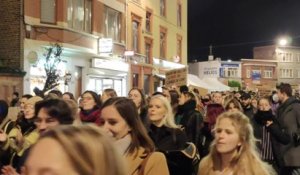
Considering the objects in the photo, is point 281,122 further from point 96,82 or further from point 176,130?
point 96,82

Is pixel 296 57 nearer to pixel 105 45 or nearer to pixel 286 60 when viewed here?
pixel 286 60

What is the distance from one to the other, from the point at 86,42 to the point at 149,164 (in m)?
19.9

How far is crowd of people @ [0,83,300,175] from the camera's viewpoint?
1622mm

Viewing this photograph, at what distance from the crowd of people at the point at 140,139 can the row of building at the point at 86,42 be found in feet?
40.1

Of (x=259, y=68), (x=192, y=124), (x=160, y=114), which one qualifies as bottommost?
(x=192, y=124)

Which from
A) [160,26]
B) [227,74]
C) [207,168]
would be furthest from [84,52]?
[227,74]

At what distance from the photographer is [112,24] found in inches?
1067

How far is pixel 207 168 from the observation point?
4.40 meters

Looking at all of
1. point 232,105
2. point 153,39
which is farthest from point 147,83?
point 232,105

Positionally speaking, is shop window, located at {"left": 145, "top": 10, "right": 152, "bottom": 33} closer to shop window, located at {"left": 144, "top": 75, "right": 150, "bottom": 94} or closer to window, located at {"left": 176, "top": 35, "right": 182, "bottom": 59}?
shop window, located at {"left": 144, "top": 75, "right": 150, "bottom": 94}

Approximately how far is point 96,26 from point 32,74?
18.1 ft

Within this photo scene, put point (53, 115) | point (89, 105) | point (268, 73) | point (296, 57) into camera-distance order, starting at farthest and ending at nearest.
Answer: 1. point (296, 57)
2. point (268, 73)
3. point (89, 105)
4. point (53, 115)

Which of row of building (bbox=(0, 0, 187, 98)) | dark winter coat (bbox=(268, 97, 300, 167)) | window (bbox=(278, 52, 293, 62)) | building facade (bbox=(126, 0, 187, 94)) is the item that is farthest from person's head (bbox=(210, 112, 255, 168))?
window (bbox=(278, 52, 293, 62))

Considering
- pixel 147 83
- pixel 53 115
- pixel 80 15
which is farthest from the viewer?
pixel 147 83
